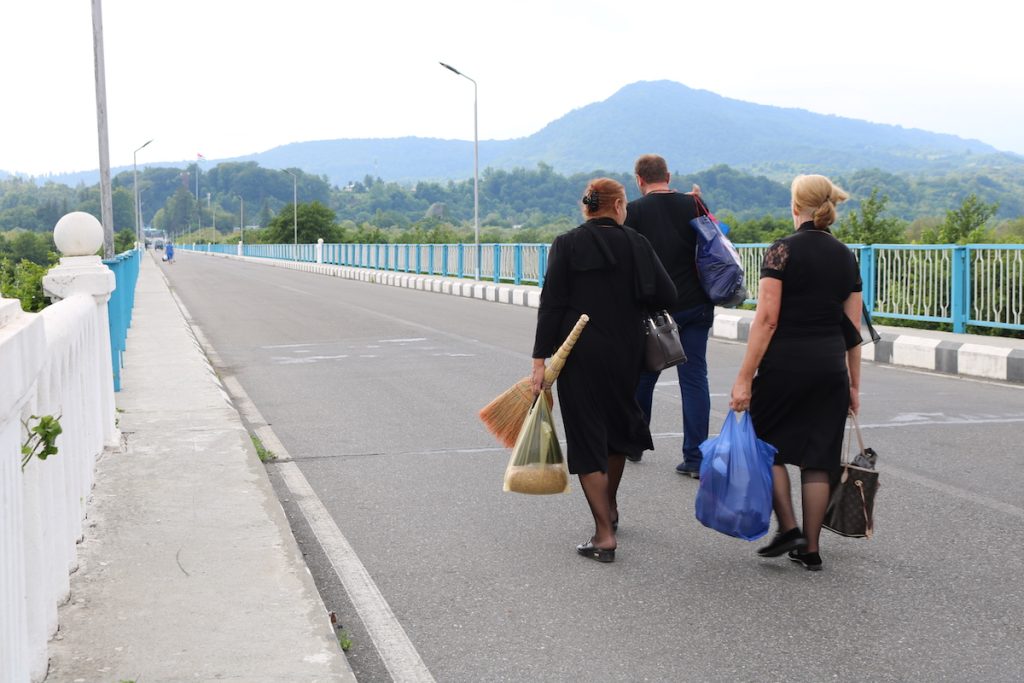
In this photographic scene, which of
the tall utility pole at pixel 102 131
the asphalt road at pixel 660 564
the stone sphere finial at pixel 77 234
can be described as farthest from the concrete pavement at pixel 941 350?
the tall utility pole at pixel 102 131

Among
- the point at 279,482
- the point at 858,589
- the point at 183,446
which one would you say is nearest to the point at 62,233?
the point at 183,446

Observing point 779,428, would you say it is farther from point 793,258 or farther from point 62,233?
point 62,233

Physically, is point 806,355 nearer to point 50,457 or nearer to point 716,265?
point 716,265

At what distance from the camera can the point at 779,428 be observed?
4.85 m

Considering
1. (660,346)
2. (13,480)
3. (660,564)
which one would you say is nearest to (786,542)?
(660,564)

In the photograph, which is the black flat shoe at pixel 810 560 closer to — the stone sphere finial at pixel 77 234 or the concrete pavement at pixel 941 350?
the stone sphere finial at pixel 77 234

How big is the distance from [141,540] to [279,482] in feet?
5.72

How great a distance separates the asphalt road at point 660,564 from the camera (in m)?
3.79

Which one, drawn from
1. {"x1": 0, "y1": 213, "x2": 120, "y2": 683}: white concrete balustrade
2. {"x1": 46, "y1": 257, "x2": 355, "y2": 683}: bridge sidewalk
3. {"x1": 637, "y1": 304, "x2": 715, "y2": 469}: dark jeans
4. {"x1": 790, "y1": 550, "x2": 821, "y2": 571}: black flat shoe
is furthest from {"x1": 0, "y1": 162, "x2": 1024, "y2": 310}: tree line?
{"x1": 790, "y1": 550, "x2": 821, "y2": 571}: black flat shoe

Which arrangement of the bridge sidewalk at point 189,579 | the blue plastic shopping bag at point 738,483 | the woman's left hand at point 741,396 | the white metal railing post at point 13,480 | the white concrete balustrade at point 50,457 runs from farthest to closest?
1. the woman's left hand at point 741,396
2. the blue plastic shopping bag at point 738,483
3. the bridge sidewalk at point 189,579
4. the white concrete balustrade at point 50,457
5. the white metal railing post at point 13,480

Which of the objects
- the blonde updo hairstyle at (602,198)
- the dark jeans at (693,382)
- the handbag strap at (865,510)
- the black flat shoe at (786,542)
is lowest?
the black flat shoe at (786,542)

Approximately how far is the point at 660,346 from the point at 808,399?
0.66 m

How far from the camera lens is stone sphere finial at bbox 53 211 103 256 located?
22.6 ft

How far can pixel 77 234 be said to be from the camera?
273 inches
